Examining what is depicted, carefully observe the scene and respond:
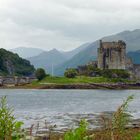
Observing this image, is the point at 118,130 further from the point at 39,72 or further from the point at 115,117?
the point at 39,72

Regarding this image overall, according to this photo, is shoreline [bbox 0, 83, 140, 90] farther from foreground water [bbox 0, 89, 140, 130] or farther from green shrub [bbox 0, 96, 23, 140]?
green shrub [bbox 0, 96, 23, 140]

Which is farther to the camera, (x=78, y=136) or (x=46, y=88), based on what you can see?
(x=46, y=88)

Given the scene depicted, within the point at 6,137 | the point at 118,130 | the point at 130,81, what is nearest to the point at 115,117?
the point at 118,130

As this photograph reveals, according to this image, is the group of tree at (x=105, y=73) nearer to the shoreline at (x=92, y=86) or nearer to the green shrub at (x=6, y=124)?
the shoreline at (x=92, y=86)

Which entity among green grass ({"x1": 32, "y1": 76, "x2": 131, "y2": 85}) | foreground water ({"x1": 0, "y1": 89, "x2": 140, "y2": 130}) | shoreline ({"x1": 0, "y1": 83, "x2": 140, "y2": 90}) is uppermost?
green grass ({"x1": 32, "y1": 76, "x2": 131, "y2": 85})

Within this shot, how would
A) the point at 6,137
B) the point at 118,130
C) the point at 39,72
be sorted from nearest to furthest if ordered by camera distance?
the point at 6,137, the point at 118,130, the point at 39,72

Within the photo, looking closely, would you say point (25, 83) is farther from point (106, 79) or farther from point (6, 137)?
point (6, 137)

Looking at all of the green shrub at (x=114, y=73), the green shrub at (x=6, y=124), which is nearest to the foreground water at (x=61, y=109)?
the green shrub at (x=6, y=124)

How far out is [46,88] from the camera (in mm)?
185250

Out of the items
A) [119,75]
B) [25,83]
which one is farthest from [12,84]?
[119,75]

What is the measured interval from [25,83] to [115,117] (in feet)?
617

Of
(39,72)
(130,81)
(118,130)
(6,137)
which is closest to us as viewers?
(6,137)

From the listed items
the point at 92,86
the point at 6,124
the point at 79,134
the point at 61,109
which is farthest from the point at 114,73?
the point at 6,124

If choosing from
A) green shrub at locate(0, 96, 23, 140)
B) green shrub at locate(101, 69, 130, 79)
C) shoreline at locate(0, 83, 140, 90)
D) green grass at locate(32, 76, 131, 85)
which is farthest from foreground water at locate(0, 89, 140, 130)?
green shrub at locate(101, 69, 130, 79)
